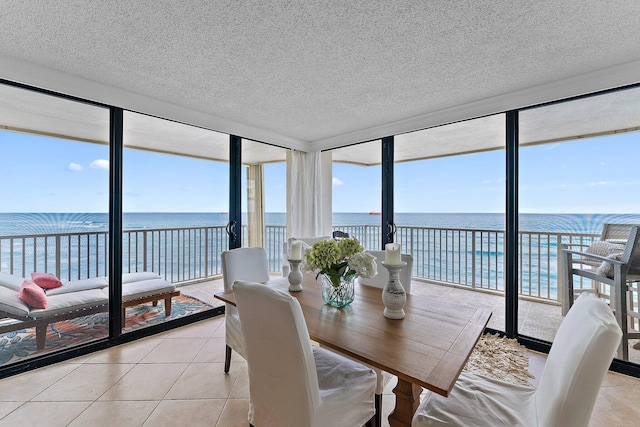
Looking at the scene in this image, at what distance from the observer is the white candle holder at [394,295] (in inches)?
58.6

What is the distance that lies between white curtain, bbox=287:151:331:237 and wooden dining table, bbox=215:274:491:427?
2843 millimetres

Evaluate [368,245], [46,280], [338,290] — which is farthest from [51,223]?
[368,245]

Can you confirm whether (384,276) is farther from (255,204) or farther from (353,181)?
(353,181)

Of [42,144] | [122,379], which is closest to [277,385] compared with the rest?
[122,379]

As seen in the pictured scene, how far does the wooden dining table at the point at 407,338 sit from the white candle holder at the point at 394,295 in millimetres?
37

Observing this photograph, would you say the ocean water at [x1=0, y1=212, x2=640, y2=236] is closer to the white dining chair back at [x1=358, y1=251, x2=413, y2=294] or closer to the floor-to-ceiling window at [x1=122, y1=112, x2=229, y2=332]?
the floor-to-ceiling window at [x1=122, y1=112, x2=229, y2=332]

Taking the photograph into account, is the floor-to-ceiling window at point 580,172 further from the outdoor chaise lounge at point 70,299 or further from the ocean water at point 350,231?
the outdoor chaise lounge at point 70,299

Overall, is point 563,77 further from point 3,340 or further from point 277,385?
point 3,340

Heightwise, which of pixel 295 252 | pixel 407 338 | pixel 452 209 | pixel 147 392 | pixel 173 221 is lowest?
pixel 147 392

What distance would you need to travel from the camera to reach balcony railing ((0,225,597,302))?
2.68 metres

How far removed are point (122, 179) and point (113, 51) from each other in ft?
4.11

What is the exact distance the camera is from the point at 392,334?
1.31 metres

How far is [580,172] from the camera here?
2756mm

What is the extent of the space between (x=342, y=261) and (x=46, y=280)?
277 centimetres
